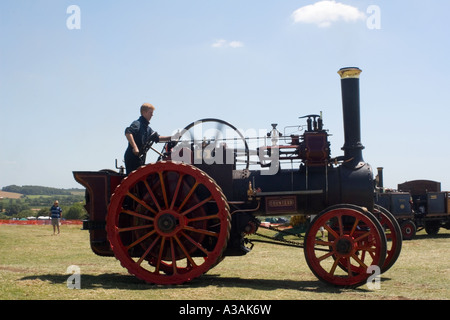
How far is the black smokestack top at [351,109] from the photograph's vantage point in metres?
8.71

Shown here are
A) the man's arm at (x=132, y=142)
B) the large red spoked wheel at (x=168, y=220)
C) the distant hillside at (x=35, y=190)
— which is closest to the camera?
the large red spoked wheel at (x=168, y=220)

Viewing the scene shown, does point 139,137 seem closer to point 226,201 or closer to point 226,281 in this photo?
point 226,201

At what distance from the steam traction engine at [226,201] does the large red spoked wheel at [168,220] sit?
2 cm

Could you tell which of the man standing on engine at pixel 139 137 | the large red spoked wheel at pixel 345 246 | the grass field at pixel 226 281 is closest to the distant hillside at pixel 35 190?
A: the grass field at pixel 226 281

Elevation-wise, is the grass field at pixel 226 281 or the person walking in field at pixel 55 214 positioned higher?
the person walking in field at pixel 55 214

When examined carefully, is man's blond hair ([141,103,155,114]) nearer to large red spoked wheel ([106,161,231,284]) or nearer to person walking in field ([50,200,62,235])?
large red spoked wheel ([106,161,231,284])

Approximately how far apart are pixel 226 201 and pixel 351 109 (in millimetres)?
Answer: 2844

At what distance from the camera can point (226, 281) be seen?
323 inches

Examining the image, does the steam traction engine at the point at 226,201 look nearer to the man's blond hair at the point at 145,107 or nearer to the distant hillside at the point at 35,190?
the man's blond hair at the point at 145,107

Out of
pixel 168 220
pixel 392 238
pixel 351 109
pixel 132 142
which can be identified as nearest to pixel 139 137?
pixel 132 142
